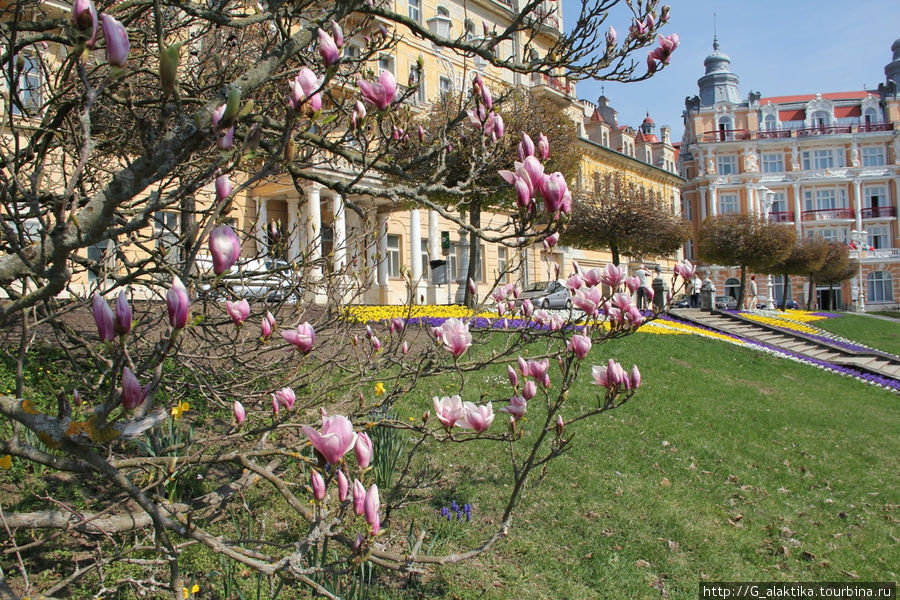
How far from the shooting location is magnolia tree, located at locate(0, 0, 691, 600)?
149cm

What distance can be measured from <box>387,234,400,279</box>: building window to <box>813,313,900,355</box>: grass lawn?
56.5ft

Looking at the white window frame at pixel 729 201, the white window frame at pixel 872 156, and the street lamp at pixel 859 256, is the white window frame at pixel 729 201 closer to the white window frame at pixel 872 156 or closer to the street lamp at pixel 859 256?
the street lamp at pixel 859 256

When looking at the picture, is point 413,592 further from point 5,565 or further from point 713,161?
point 713,161

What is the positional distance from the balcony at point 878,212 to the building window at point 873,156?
3.89m

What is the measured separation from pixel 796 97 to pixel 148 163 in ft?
225

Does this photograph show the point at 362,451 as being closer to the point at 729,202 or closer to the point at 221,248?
the point at 221,248

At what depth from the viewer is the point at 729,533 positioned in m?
4.54

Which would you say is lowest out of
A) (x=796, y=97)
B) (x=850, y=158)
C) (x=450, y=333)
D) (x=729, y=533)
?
(x=729, y=533)

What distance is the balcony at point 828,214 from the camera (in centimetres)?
5222

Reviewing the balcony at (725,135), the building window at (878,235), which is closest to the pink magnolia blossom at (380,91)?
the balcony at (725,135)

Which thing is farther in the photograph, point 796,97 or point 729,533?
point 796,97

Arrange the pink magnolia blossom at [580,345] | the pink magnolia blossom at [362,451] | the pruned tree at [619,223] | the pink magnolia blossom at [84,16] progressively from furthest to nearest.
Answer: the pruned tree at [619,223] < the pink magnolia blossom at [580,345] < the pink magnolia blossom at [362,451] < the pink magnolia blossom at [84,16]

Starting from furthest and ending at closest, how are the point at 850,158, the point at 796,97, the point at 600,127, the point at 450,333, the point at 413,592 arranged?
1. the point at 796,97
2. the point at 850,158
3. the point at 600,127
4. the point at 413,592
5. the point at 450,333

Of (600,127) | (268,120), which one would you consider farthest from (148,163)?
(600,127)
